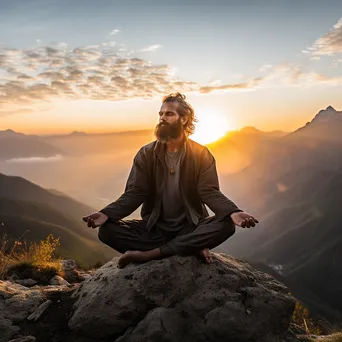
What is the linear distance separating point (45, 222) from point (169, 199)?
10392 cm

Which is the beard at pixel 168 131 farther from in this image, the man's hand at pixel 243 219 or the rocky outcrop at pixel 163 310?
the rocky outcrop at pixel 163 310

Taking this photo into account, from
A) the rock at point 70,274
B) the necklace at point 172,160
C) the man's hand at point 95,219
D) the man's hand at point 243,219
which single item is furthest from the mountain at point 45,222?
the man's hand at point 243,219

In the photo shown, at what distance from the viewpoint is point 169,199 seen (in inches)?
246

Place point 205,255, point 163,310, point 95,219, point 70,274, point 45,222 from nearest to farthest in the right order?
point 163,310 < point 95,219 < point 205,255 < point 70,274 < point 45,222

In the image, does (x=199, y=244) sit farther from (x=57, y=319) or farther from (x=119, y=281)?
(x=57, y=319)

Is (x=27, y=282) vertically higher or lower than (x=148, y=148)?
lower

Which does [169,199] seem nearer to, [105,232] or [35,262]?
[105,232]

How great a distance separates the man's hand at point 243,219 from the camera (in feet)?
16.6

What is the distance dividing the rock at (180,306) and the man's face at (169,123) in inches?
80.2

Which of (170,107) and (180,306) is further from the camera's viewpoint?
(170,107)

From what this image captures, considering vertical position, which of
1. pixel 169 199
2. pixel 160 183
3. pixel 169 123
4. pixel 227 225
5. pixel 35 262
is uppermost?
pixel 169 123

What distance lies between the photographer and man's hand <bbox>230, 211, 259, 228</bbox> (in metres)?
5.06

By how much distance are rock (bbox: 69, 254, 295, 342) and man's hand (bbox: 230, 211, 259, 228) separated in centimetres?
101

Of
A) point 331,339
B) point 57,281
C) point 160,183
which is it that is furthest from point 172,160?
point 57,281
